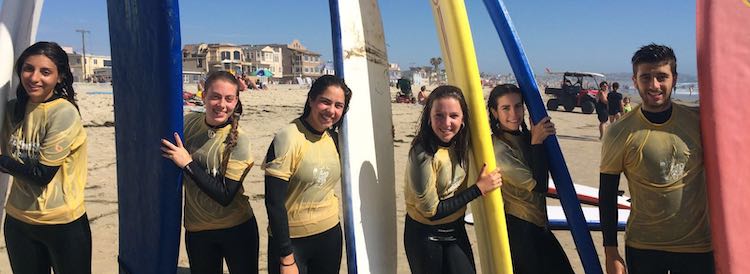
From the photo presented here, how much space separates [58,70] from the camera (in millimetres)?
1792

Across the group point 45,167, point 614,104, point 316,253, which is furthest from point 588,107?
point 45,167

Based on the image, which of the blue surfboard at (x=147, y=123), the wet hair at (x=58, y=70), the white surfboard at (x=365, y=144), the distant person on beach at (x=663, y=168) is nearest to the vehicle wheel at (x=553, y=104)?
the white surfboard at (x=365, y=144)

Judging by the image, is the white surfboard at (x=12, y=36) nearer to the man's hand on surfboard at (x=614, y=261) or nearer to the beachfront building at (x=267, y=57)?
the man's hand on surfboard at (x=614, y=261)

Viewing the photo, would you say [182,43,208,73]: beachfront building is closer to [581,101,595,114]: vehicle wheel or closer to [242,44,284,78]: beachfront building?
[242,44,284,78]: beachfront building

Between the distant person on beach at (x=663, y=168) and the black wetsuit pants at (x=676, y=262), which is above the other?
the distant person on beach at (x=663, y=168)

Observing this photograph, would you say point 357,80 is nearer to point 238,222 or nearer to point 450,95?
point 450,95

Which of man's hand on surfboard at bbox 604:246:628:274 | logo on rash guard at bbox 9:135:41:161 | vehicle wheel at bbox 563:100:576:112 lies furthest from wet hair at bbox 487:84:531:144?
vehicle wheel at bbox 563:100:576:112

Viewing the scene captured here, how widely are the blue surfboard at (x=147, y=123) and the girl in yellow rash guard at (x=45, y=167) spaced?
6.6 inches

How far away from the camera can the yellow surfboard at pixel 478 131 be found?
1.85 meters

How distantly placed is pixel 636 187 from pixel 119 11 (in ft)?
6.63

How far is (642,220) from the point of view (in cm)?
165

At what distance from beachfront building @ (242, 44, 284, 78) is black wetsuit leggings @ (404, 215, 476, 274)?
226 feet

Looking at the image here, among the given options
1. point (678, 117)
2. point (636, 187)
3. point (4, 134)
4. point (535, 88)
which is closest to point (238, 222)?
point (4, 134)

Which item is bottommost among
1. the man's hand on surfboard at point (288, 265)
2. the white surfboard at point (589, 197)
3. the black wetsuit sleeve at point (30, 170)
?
the white surfboard at point (589, 197)
